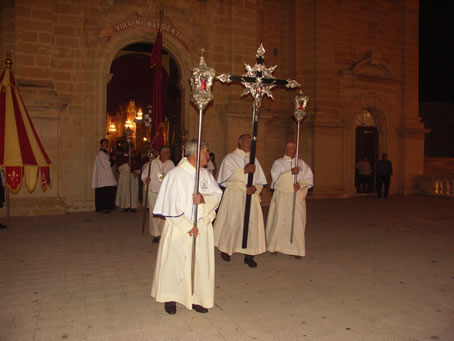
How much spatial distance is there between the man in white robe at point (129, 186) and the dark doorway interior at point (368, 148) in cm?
929

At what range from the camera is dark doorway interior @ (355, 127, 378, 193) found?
53.8ft

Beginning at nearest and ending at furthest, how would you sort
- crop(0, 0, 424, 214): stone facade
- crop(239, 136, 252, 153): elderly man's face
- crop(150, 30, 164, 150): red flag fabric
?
crop(239, 136, 252, 153): elderly man's face → crop(150, 30, 164, 150): red flag fabric → crop(0, 0, 424, 214): stone facade

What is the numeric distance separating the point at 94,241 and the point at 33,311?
325cm

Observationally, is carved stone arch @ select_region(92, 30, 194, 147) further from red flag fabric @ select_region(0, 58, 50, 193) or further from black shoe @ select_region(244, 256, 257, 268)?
black shoe @ select_region(244, 256, 257, 268)

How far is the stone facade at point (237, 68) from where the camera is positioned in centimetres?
1037

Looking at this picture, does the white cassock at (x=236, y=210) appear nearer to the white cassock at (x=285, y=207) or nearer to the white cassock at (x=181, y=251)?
the white cassock at (x=285, y=207)

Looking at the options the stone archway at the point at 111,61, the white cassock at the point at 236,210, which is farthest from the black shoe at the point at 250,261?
the stone archway at the point at 111,61

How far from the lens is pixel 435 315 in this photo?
403 cm

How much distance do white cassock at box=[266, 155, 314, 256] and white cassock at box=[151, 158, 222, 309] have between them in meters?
2.58

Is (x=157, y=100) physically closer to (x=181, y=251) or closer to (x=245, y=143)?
(x=245, y=143)

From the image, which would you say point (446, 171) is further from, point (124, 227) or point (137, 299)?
point (137, 299)

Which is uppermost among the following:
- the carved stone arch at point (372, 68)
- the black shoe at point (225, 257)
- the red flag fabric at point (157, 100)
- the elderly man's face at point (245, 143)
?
the carved stone arch at point (372, 68)

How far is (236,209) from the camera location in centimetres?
626

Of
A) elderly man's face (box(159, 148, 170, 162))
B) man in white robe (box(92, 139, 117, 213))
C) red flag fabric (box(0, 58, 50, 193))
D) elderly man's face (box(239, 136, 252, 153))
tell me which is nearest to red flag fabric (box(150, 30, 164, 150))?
elderly man's face (box(159, 148, 170, 162))
